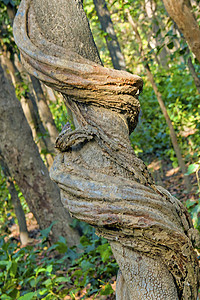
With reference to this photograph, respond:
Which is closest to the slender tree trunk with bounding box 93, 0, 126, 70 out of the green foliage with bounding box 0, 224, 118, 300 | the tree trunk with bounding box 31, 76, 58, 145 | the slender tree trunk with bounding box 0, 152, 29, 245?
the tree trunk with bounding box 31, 76, 58, 145

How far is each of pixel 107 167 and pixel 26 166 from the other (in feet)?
8.51

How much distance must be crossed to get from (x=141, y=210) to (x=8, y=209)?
20.7 ft

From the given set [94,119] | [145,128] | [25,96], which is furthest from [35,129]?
[94,119]

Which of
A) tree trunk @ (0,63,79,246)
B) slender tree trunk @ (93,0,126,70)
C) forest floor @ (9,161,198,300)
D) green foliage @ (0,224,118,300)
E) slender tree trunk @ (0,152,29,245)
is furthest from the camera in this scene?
slender tree trunk @ (93,0,126,70)

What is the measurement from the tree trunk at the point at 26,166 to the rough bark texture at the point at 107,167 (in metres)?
2.37

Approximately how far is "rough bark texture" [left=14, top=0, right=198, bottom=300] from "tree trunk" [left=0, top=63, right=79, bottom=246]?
2366 mm

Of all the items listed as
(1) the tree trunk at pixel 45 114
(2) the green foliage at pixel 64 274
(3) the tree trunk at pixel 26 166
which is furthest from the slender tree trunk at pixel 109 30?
(2) the green foliage at pixel 64 274

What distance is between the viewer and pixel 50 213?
3.80 meters

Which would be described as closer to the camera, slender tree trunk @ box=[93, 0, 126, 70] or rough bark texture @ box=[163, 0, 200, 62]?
rough bark texture @ box=[163, 0, 200, 62]

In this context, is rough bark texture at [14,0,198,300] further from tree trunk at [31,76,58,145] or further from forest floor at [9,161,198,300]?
tree trunk at [31,76,58,145]

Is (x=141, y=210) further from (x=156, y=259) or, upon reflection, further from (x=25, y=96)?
(x=25, y=96)

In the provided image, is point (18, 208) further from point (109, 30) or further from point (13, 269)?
point (109, 30)

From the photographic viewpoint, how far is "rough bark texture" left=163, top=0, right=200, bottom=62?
2.03 m

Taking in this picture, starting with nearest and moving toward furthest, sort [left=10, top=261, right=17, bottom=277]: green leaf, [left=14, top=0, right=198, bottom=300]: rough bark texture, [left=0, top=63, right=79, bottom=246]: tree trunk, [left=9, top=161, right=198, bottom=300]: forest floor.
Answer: [left=14, top=0, right=198, bottom=300]: rough bark texture → [left=10, top=261, right=17, bottom=277]: green leaf → [left=0, top=63, right=79, bottom=246]: tree trunk → [left=9, top=161, right=198, bottom=300]: forest floor
